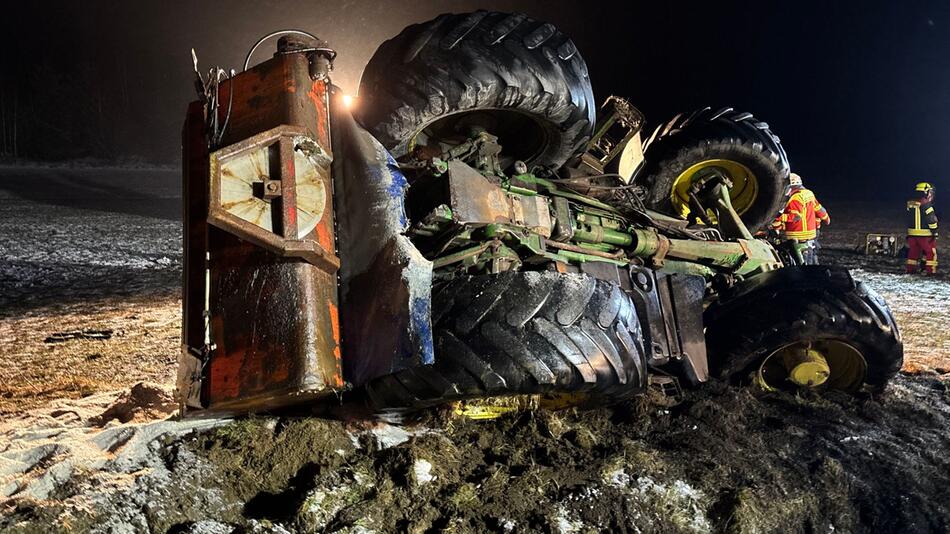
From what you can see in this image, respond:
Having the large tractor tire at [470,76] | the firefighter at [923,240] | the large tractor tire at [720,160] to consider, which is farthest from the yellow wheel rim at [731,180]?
the firefighter at [923,240]

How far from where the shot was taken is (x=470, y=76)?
276 cm

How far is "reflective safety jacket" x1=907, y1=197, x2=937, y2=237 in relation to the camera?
930cm

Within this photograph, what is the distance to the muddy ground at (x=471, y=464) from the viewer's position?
6.76 ft

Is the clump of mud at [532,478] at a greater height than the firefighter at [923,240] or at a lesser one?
lesser

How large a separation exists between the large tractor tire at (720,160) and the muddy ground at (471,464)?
1594 millimetres

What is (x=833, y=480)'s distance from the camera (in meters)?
2.60

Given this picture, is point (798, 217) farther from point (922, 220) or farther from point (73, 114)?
point (73, 114)

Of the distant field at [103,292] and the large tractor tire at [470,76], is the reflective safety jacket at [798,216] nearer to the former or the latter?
the distant field at [103,292]

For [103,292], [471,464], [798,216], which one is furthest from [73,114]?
[471,464]

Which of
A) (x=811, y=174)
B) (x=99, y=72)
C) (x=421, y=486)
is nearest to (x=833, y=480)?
(x=421, y=486)

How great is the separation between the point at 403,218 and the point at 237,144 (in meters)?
0.63

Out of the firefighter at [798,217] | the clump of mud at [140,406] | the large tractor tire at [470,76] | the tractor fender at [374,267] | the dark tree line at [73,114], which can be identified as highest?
the dark tree line at [73,114]

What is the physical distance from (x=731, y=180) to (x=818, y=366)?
6.14 feet

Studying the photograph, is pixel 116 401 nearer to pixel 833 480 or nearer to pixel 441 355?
pixel 441 355
